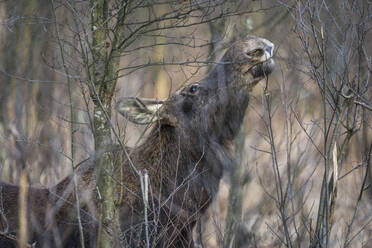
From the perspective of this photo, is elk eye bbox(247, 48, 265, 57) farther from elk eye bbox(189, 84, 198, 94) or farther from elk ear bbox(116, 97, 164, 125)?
elk ear bbox(116, 97, 164, 125)

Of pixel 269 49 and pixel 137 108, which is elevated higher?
pixel 269 49

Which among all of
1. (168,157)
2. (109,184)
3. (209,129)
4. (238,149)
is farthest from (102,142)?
(238,149)

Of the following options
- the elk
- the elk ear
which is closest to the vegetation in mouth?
the elk

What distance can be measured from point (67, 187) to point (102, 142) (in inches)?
52.0

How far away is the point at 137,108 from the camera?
6711 millimetres

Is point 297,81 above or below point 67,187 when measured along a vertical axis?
above

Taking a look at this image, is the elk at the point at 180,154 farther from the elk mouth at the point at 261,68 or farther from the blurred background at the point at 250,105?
the blurred background at the point at 250,105

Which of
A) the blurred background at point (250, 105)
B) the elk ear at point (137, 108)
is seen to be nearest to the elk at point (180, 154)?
the elk ear at point (137, 108)

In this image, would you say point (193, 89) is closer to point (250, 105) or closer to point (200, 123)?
point (200, 123)

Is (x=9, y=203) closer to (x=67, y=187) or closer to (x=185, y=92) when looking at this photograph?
(x=67, y=187)

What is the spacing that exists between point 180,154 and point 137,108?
A: 0.82 meters

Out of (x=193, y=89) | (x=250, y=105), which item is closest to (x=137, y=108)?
(x=193, y=89)

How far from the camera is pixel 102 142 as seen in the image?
498cm

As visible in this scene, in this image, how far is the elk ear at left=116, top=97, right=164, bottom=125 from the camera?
655 cm
